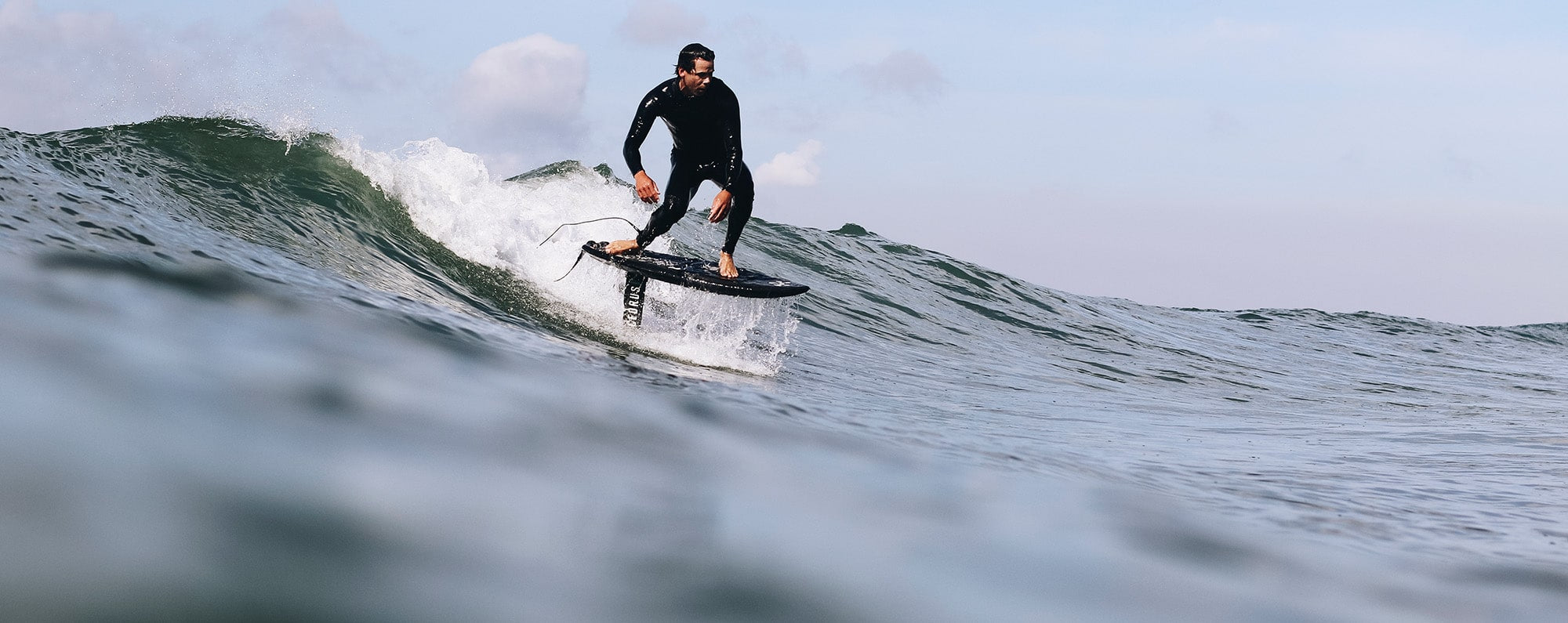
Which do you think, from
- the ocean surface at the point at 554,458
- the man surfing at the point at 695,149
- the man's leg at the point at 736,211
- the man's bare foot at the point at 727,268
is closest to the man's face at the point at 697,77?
the man surfing at the point at 695,149

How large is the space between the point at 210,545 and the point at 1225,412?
9.33m

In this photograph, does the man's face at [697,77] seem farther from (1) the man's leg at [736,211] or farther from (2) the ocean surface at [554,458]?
(2) the ocean surface at [554,458]

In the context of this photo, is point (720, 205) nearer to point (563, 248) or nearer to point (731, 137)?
point (731, 137)

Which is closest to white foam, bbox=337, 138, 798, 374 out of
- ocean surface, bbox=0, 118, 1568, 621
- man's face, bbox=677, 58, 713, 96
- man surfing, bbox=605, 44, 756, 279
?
ocean surface, bbox=0, 118, 1568, 621

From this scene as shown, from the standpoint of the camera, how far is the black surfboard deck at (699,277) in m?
7.23

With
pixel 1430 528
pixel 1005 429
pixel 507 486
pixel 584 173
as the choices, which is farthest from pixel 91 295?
pixel 584 173

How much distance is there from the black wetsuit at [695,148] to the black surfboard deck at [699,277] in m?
0.22

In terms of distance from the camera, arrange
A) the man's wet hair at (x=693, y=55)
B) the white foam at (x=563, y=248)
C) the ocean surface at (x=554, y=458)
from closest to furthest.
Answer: the ocean surface at (x=554, y=458), the man's wet hair at (x=693, y=55), the white foam at (x=563, y=248)

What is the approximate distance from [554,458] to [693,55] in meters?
4.49

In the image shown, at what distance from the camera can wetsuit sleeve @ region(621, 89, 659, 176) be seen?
7387 mm

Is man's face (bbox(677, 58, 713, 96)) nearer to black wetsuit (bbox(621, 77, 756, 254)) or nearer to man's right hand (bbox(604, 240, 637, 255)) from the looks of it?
black wetsuit (bbox(621, 77, 756, 254))

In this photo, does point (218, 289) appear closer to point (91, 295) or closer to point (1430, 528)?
point (91, 295)

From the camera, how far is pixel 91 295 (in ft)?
13.2

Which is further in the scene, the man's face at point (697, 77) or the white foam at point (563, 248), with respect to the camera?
the white foam at point (563, 248)
